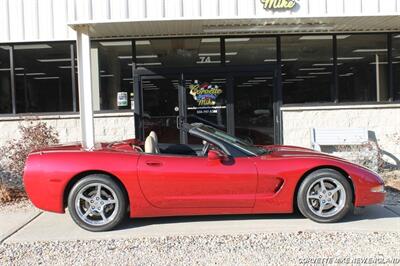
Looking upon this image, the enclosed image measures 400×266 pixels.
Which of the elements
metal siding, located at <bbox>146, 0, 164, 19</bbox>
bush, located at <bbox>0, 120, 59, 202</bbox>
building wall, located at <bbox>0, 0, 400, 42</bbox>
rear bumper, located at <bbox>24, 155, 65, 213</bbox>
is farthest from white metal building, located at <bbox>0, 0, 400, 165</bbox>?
rear bumper, located at <bbox>24, 155, 65, 213</bbox>

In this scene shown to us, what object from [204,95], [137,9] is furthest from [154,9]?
[204,95]

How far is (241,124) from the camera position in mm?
10641

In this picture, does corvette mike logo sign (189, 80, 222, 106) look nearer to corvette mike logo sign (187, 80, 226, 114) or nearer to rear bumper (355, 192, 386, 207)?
corvette mike logo sign (187, 80, 226, 114)

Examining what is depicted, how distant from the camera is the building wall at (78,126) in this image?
10398 mm

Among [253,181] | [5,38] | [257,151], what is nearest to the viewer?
[253,181]

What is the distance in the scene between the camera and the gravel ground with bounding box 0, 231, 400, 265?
479cm

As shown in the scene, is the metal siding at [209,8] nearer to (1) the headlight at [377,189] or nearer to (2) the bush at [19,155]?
(2) the bush at [19,155]

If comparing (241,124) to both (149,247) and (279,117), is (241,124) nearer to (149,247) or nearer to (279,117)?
(279,117)

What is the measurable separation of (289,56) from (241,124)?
69.1 inches

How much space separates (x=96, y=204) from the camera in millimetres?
5812

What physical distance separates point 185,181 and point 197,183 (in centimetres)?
14

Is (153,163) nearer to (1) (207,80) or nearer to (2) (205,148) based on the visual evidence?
(2) (205,148)

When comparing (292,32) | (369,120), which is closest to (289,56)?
(292,32)

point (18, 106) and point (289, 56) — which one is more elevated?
point (289, 56)
